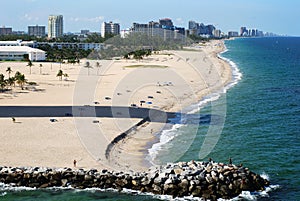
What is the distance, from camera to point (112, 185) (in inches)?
983

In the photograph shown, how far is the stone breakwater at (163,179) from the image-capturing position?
24172 mm

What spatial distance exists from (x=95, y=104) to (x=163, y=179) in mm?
24896

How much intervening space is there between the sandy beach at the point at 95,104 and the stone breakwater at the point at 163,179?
2123mm

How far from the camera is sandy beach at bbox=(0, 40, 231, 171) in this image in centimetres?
2988

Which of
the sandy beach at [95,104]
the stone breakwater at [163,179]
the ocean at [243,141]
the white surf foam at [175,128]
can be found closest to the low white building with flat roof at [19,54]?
the sandy beach at [95,104]

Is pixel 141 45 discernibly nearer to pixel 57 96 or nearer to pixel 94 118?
pixel 57 96

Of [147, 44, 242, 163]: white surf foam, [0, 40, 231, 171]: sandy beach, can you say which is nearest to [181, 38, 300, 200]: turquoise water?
[147, 44, 242, 163]: white surf foam

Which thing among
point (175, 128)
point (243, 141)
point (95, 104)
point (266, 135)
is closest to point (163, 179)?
point (243, 141)

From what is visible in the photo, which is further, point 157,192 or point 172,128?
point 172,128

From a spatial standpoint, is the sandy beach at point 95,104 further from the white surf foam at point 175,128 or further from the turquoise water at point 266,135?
the turquoise water at point 266,135

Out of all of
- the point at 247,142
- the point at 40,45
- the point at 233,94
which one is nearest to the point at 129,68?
the point at 233,94

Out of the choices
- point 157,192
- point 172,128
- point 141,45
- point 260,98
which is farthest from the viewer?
point 141,45

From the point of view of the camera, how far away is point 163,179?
971 inches

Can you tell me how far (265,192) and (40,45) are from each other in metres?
118
